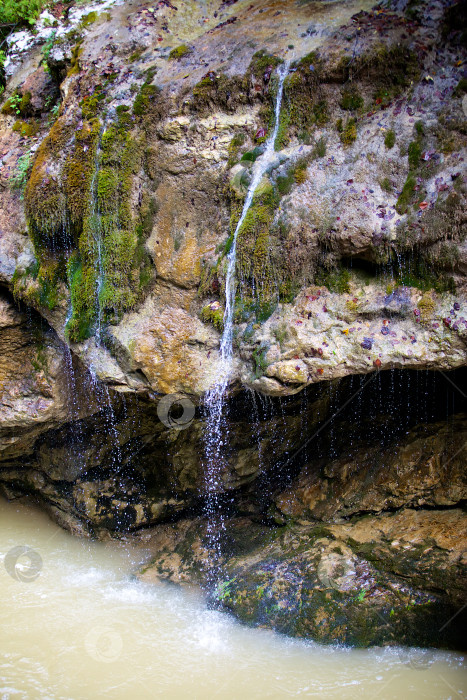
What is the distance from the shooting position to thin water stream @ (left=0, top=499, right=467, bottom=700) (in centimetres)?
436

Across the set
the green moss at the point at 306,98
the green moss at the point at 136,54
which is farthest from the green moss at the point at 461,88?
the green moss at the point at 136,54

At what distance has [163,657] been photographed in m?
4.82

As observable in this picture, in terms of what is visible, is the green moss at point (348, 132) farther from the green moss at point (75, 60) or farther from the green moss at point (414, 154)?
the green moss at point (75, 60)

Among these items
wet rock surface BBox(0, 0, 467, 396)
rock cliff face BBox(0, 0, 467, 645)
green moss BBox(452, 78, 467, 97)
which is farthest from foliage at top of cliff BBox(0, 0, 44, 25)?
green moss BBox(452, 78, 467, 97)

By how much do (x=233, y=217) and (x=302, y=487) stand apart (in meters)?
3.81

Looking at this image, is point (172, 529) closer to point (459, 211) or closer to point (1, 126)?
point (459, 211)

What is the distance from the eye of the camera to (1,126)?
7246 mm

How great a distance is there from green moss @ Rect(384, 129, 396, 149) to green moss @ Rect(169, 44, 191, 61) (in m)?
3.01

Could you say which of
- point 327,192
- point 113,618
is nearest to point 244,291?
point 327,192

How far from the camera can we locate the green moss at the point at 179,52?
6.34m

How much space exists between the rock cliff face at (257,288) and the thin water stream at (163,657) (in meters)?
0.32

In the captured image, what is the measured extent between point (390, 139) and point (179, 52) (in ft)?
10.4

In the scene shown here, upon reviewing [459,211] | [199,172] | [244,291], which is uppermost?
[199,172]

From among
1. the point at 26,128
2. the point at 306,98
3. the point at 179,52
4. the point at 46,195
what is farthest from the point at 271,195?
the point at 26,128
